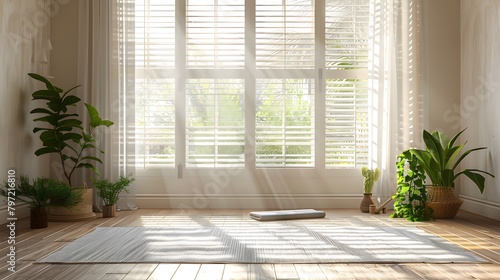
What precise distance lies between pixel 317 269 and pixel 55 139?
8.45 feet

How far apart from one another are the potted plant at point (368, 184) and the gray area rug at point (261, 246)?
2.86ft

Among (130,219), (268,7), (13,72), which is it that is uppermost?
(268,7)

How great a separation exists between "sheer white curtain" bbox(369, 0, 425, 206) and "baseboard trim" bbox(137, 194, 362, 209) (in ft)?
1.59

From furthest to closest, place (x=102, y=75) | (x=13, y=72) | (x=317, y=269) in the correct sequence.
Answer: (x=102, y=75) < (x=13, y=72) < (x=317, y=269)

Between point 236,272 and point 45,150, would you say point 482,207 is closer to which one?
point 236,272

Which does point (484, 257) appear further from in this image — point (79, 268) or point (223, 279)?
point (79, 268)

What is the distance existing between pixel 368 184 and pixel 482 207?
35.2 inches

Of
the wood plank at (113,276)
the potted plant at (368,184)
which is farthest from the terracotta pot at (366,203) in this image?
the wood plank at (113,276)

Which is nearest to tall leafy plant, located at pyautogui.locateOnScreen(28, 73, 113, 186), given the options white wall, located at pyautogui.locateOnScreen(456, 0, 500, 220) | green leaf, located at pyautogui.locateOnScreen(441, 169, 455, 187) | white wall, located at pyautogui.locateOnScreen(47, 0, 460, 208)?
white wall, located at pyautogui.locateOnScreen(47, 0, 460, 208)

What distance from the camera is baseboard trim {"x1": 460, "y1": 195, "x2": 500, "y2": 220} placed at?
173 inches

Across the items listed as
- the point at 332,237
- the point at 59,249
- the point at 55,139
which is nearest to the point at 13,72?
the point at 55,139

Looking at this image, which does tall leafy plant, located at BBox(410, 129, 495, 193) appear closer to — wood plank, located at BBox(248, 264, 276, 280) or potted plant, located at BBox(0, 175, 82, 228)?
wood plank, located at BBox(248, 264, 276, 280)

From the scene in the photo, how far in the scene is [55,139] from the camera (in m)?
4.40

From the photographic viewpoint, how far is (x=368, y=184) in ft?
15.4
